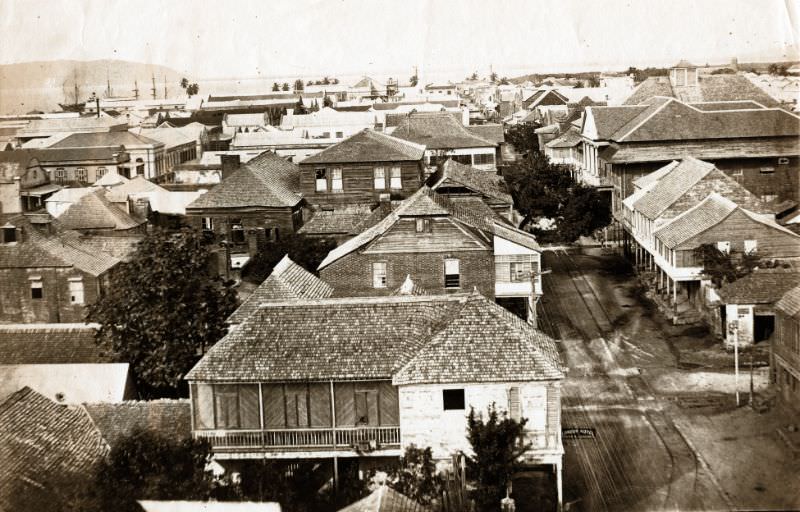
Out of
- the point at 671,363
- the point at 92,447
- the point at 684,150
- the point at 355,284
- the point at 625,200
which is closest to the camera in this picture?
the point at 92,447

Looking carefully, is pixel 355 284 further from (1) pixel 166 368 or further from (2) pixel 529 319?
(1) pixel 166 368

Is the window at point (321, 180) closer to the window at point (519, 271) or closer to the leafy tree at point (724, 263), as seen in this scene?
the window at point (519, 271)

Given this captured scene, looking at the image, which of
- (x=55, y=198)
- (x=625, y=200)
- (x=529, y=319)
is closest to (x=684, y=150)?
(x=625, y=200)

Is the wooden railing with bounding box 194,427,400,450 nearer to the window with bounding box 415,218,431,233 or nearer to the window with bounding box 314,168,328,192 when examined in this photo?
the window with bounding box 415,218,431,233

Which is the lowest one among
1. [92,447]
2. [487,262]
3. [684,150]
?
[92,447]

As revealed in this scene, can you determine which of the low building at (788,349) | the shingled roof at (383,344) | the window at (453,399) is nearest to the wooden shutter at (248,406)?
the shingled roof at (383,344)

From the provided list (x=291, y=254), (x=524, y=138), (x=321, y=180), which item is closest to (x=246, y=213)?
(x=321, y=180)
